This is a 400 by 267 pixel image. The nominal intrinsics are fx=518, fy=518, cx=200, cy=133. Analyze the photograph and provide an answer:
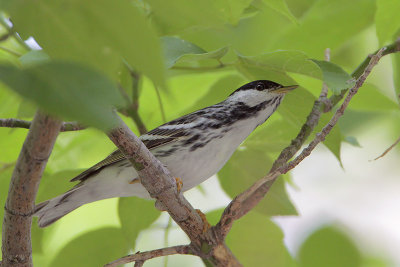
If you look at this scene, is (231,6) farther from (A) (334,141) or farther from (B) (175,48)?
(A) (334,141)

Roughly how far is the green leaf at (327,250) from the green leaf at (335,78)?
66 centimetres

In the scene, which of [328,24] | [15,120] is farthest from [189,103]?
[15,120]

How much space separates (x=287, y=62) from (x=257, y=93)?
711mm

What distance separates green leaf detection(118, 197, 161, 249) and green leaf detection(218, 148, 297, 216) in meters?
0.28

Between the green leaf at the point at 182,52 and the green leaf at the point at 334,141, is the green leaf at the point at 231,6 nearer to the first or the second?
the green leaf at the point at 182,52

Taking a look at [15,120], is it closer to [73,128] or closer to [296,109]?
[73,128]

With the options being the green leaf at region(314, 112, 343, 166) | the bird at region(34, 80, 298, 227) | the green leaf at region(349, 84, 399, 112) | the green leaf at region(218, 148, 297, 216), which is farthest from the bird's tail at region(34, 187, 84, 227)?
the green leaf at region(349, 84, 399, 112)

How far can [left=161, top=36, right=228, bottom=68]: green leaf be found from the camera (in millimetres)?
1273

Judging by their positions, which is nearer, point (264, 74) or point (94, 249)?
point (264, 74)

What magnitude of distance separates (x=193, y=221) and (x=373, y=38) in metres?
1.71

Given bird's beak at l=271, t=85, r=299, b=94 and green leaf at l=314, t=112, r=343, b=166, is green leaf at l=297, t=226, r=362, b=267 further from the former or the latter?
bird's beak at l=271, t=85, r=299, b=94

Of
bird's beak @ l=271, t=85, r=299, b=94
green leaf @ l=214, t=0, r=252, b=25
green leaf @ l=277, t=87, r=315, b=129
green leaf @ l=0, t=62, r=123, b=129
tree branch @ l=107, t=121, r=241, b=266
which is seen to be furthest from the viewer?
bird's beak @ l=271, t=85, r=299, b=94

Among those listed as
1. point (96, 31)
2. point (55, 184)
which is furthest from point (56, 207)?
point (96, 31)

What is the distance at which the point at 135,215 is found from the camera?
1681 millimetres
